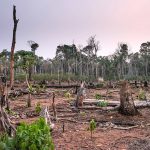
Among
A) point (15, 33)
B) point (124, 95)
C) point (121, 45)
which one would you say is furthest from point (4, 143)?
point (121, 45)

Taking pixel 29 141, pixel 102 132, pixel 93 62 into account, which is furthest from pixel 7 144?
pixel 93 62

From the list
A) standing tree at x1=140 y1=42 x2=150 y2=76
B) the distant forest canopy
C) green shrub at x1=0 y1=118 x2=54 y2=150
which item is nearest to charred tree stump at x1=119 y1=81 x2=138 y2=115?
green shrub at x1=0 y1=118 x2=54 y2=150

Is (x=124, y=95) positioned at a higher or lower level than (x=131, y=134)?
higher

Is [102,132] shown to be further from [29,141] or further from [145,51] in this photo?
[145,51]

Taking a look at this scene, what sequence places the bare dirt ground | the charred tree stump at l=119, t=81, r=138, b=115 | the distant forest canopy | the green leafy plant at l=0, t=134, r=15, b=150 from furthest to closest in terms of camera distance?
1. the distant forest canopy
2. the charred tree stump at l=119, t=81, r=138, b=115
3. the bare dirt ground
4. the green leafy plant at l=0, t=134, r=15, b=150

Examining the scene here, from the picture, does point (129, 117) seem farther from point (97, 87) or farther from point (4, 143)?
point (97, 87)

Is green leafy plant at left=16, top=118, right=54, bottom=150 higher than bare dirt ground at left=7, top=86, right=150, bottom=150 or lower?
higher

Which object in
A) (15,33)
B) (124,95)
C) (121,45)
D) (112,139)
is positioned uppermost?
(121,45)

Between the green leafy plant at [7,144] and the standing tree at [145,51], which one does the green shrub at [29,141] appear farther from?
the standing tree at [145,51]

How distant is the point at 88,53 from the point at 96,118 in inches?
2935

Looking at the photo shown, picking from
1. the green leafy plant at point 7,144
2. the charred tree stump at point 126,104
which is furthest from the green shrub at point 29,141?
the charred tree stump at point 126,104

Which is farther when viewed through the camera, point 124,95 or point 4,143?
point 124,95

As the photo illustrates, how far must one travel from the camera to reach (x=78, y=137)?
10.2 meters

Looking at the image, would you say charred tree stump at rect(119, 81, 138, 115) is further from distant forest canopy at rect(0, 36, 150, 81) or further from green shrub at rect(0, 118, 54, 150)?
distant forest canopy at rect(0, 36, 150, 81)
